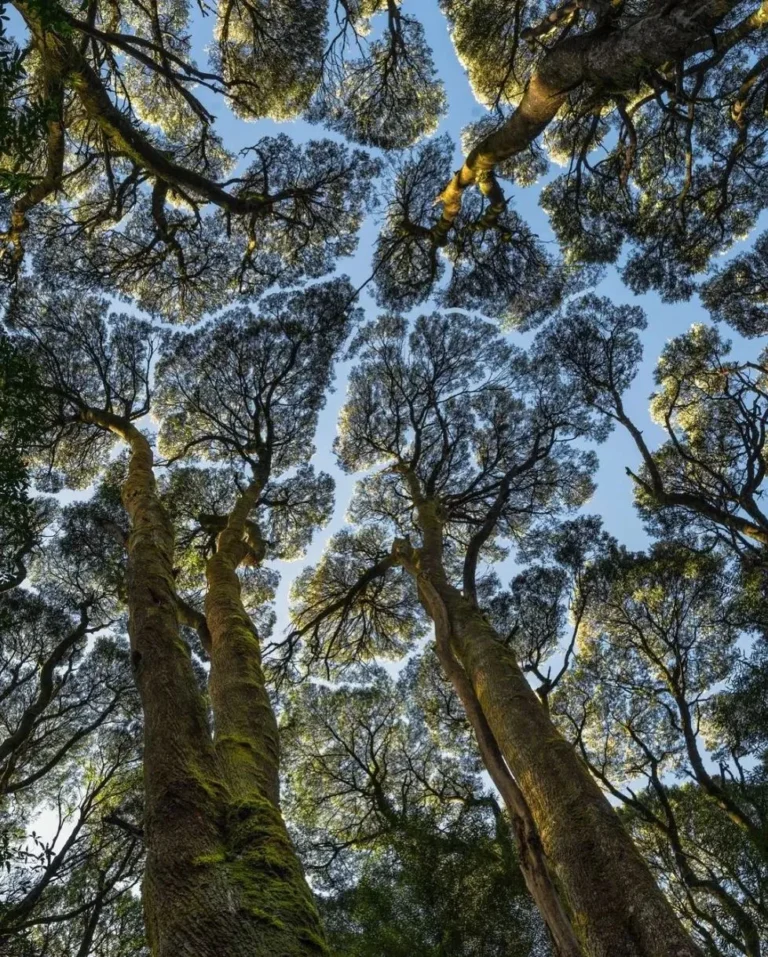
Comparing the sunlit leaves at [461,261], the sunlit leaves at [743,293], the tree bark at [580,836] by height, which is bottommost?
the tree bark at [580,836]

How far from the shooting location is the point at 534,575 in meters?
13.3

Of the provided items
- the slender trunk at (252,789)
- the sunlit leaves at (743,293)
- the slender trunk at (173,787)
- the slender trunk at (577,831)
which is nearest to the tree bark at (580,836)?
the slender trunk at (577,831)

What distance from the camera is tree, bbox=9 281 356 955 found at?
2.39m

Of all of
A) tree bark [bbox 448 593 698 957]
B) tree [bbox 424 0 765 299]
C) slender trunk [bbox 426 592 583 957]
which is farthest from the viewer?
tree [bbox 424 0 765 299]

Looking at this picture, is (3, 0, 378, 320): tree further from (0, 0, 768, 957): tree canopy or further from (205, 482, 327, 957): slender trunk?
(205, 482, 327, 957): slender trunk

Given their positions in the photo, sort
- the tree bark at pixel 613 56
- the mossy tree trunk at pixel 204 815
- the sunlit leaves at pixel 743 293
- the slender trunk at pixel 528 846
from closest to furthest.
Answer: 1. the mossy tree trunk at pixel 204 815
2. the slender trunk at pixel 528 846
3. the tree bark at pixel 613 56
4. the sunlit leaves at pixel 743 293

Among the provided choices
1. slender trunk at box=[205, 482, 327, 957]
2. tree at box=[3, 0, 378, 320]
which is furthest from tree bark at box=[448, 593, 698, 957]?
tree at box=[3, 0, 378, 320]

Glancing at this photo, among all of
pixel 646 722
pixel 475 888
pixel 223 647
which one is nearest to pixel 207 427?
pixel 223 647

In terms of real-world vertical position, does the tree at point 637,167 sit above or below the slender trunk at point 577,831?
above

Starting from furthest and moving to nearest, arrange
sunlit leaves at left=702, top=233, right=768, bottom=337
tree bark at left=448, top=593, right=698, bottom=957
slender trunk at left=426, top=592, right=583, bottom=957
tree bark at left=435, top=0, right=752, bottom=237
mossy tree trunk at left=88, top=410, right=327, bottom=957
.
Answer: sunlit leaves at left=702, top=233, right=768, bottom=337, tree bark at left=435, top=0, right=752, bottom=237, slender trunk at left=426, top=592, right=583, bottom=957, tree bark at left=448, top=593, right=698, bottom=957, mossy tree trunk at left=88, top=410, right=327, bottom=957

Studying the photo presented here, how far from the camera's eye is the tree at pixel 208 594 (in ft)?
7.86

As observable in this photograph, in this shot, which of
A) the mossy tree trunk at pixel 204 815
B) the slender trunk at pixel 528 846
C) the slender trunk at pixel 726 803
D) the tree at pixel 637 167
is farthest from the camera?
the tree at pixel 637 167

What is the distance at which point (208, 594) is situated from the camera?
250 inches

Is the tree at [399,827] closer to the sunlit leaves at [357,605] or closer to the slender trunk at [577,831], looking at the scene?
the sunlit leaves at [357,605]
